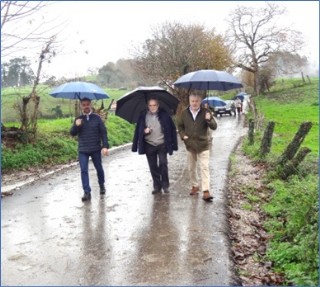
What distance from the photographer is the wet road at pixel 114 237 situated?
426 cm

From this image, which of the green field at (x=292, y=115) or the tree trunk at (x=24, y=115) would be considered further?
the green field at (x=292, y=115)

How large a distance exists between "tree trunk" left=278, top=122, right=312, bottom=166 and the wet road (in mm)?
2227

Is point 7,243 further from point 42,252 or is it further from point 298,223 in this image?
point 298,223

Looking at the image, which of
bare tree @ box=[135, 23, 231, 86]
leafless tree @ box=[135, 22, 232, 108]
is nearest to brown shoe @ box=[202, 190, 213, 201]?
leafless tree @ box=[135, 22, 232, 108]

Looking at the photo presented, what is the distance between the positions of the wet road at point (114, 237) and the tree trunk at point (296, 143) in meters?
2.23

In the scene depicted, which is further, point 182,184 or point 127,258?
point 182,184

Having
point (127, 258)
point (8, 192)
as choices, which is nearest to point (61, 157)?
point (8, 192)

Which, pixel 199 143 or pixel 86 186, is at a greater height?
pixel 199 143

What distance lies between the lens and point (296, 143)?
9.55 m

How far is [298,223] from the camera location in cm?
582

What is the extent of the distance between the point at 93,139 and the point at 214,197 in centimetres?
257

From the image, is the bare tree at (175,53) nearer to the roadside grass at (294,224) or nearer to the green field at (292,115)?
the green field at (292,115)

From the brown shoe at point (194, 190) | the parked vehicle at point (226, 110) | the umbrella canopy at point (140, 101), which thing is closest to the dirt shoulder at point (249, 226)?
the brown shoe at point (194, 190)

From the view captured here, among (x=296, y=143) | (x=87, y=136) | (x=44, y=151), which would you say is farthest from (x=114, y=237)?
(x=44, y=151)
